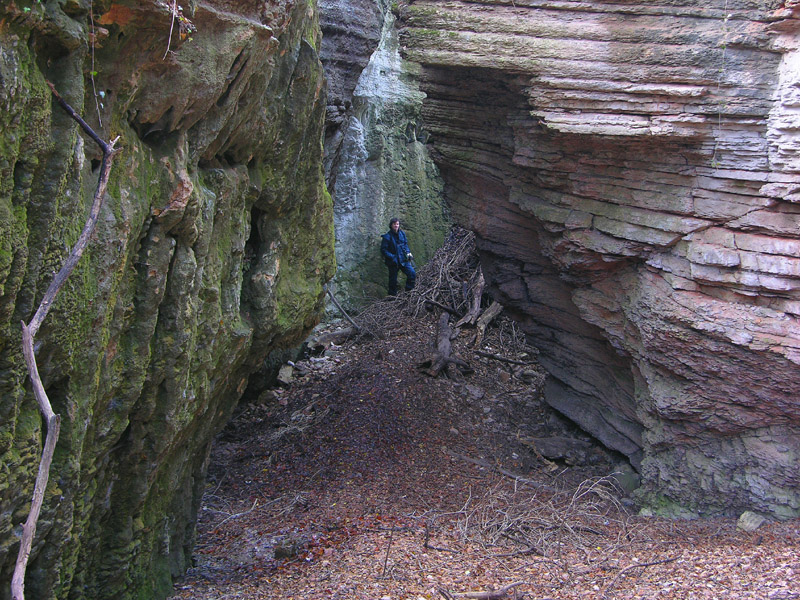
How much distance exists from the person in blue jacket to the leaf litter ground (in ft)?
7.35

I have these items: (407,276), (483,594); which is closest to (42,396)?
(483,594)

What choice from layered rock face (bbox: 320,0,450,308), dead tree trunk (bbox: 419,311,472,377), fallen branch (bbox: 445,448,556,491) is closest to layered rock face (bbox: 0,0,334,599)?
fallen branch (bbox: 445,448,556,491)

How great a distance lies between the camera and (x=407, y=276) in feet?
38.3

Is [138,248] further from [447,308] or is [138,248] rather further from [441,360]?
[447,308]

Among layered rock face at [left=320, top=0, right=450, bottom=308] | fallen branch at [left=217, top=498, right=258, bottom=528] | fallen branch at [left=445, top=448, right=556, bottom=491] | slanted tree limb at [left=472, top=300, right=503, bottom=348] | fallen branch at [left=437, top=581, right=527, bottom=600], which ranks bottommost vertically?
fallen branch at [left=217, top=498, right=258, bottom=528]

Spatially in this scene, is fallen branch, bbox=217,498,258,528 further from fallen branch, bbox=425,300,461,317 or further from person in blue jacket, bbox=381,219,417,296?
person in blue jacket, bbox=381,219,417,296

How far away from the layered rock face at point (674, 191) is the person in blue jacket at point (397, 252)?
4980 millimetres

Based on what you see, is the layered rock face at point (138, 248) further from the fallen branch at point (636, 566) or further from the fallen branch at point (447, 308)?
the fallen branch at point (447, 308)

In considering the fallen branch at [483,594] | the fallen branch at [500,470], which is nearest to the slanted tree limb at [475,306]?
the fallen branch at [500,470]

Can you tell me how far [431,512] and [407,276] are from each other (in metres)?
6.30

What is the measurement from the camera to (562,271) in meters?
6.64

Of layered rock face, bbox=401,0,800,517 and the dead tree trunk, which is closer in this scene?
layered rock face, bbox=401,0,800,517

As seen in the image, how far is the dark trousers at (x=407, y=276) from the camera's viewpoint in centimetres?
1151

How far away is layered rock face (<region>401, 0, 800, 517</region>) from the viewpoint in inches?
202
